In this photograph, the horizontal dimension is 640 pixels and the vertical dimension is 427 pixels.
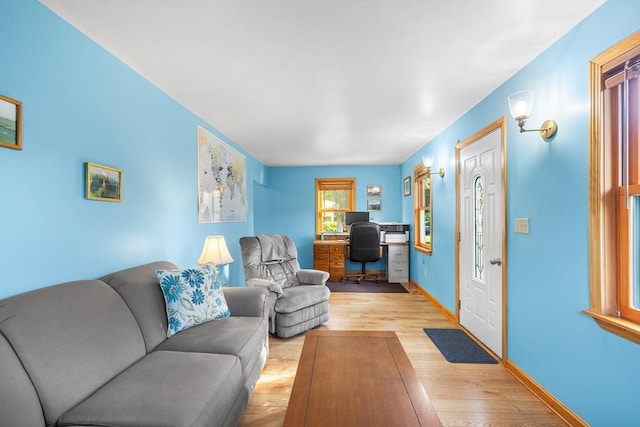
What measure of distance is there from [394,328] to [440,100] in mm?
2473

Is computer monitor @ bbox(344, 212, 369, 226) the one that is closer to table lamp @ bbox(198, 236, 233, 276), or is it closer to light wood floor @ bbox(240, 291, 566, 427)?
light wood floor @ bbox(240, 291, 566, 427)

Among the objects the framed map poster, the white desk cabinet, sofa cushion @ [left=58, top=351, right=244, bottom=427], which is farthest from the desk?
sofa cushion @ [left=58, top=351, right=244, bottom=427]

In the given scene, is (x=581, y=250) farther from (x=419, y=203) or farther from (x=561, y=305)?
(x=419, y=203)

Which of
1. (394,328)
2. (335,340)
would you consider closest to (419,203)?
(394,328)

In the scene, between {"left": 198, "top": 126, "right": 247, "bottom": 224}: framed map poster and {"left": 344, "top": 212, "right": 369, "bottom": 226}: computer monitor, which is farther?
{"left": 344, "top": 212, "right": 369, "bottom": 226}: computer monitor

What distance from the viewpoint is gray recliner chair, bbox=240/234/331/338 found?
302 centimetres

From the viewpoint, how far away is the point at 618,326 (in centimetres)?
144

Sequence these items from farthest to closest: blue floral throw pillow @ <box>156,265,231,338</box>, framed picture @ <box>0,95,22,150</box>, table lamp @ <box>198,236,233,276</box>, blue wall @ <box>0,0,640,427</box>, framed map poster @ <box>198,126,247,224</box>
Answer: framed map poster @ <box>198,126,247,224</box>, table lamp @ <box>198,236,233,276</box>, blue floral throw pillow @ <box>156,265,231,338</box>, blue wall @ <box>0,0,640,427</box>, framed picture @ <box>0,95,22,150</box>

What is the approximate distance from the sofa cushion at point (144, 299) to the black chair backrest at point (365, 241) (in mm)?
3748

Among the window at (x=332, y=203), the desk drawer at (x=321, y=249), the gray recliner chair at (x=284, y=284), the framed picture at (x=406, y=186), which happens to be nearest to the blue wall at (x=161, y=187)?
the gray recliner chair at (x=284, y=284)

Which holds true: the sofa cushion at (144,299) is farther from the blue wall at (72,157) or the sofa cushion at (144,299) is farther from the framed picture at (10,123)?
the framed picture at (10,123)

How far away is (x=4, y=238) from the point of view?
52.9 inches

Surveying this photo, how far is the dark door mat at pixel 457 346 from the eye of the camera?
261 cm

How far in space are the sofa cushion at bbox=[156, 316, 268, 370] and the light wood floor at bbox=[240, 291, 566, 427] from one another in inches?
13.0
